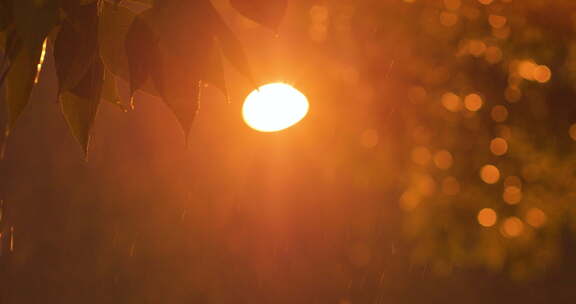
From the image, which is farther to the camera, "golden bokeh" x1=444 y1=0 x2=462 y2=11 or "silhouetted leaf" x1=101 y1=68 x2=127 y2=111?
"golden bokeh" x1=444 y1=0 x2=462 y2=11

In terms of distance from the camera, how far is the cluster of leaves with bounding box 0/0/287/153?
176cm

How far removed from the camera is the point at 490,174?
7.66 m

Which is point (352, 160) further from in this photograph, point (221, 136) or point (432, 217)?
point (221, 136)

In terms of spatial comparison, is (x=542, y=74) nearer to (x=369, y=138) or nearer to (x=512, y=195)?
(x=512, y=195)

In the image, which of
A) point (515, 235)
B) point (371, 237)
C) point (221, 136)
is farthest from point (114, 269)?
point (515, 235)

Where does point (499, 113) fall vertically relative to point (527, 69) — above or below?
below

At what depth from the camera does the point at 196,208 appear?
1477 centimetres

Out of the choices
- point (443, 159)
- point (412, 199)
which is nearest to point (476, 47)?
point (443, 159)

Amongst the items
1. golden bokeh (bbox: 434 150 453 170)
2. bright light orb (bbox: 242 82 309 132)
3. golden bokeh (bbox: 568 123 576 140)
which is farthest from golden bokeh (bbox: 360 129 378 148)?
bright light orb (bbox: 242 82 309 132)

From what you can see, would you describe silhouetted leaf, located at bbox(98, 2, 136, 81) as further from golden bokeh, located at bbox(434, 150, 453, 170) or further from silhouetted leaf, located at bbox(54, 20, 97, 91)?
golden bokeh, located at bbox(434, 150, 453, 170)

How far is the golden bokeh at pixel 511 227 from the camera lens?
7.52 m

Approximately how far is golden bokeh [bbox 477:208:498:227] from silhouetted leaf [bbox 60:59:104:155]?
6.05 metres

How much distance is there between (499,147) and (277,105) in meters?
5.03

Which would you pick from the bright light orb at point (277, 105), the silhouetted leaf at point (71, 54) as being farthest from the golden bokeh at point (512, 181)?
the silhouetted leaf at point (71, 54)
